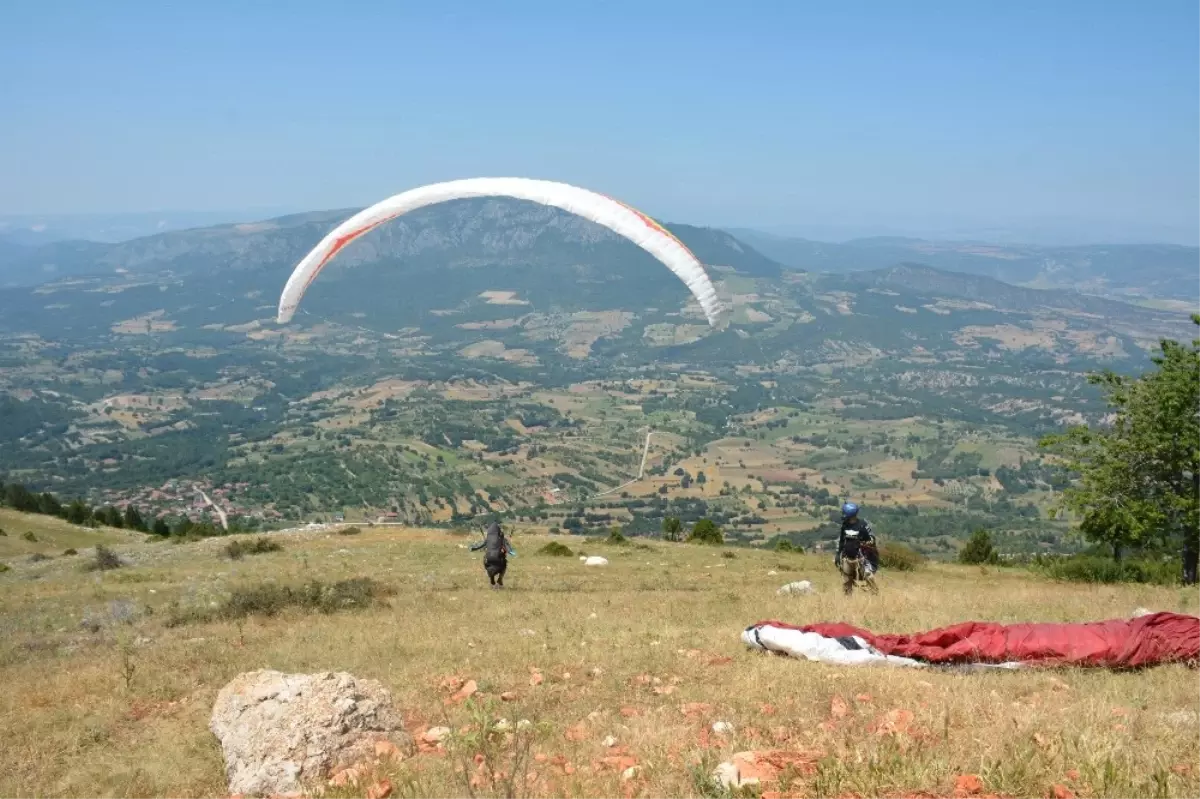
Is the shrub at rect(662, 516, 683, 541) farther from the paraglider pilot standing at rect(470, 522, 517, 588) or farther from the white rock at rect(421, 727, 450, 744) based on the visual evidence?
the white rock at rect(421, 727, 450, 744)

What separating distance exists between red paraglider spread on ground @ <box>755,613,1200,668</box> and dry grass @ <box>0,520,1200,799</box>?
307mm

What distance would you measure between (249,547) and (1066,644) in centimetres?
3012

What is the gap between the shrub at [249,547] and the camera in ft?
101

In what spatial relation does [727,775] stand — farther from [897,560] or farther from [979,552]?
[979,552]

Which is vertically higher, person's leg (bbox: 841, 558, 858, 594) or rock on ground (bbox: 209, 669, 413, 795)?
rock on ground (bbox: 209, 669, 413, 795)

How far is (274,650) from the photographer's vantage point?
12305 mm

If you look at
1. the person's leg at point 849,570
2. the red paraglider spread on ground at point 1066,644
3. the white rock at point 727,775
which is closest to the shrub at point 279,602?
the person's leg at point 849,570

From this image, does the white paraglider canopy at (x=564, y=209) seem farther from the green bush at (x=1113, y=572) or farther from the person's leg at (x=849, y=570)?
the green bush at (x=1113, y=572)

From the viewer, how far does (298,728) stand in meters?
7.46

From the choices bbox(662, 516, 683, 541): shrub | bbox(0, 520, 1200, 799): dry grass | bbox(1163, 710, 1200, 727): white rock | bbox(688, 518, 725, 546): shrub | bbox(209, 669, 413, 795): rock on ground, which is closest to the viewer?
bbox(0, 520, 1200, 799): dry grass

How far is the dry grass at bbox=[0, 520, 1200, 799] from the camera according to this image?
602 cm

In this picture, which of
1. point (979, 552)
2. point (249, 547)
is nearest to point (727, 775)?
point (249, 547)

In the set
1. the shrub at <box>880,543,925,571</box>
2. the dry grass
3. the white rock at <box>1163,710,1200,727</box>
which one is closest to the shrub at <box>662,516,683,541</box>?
the shrub at <box>880,543,925,571</box>

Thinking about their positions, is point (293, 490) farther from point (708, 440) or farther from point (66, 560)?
point (66, 560)
